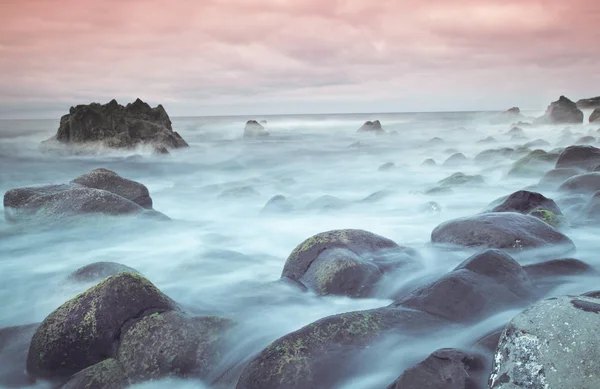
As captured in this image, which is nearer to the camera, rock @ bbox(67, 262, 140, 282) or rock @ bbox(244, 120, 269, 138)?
rock @ bbox(67, 262, 140, 282)

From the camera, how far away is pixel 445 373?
122 inches

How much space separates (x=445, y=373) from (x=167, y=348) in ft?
7.20

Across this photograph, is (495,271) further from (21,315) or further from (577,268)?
(21,315)

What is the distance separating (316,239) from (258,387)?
2.71 m

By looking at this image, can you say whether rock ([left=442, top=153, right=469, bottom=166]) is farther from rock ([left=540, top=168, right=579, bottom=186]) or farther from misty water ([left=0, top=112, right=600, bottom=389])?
rock ([left=540, top=168, right=579, bottom=186])

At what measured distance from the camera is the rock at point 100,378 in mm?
3770

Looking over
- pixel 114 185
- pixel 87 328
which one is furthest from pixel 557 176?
pixel 87 328

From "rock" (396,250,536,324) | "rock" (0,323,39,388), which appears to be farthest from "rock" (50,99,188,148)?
"rock" (396,250,536,324)

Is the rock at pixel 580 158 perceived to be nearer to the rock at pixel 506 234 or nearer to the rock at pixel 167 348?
the rock at pixel 506 234

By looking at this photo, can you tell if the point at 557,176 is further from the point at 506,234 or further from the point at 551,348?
the point at 551,348

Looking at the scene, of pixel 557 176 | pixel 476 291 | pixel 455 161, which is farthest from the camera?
pixel 455 161

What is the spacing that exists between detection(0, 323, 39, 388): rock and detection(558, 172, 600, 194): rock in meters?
10.1

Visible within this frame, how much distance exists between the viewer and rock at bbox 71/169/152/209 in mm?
10414

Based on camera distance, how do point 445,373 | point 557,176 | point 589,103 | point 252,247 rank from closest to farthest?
point 445,373 → point 252,247 → point 557,176 → point 589,103
